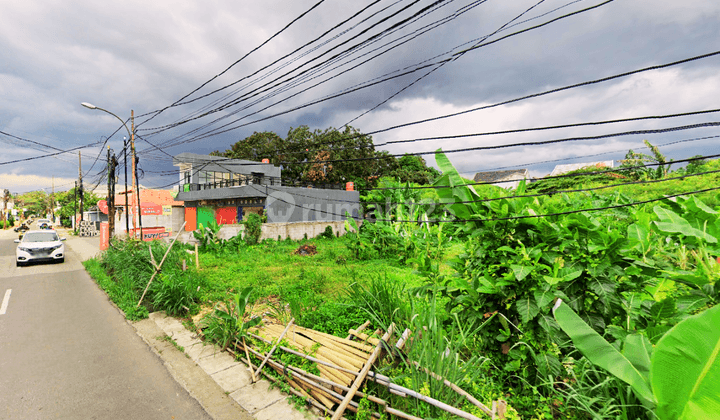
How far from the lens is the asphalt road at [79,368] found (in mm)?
3807

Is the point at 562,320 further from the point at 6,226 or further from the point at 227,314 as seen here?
the point at 6,226

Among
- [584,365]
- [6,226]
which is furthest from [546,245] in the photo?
[6,226]

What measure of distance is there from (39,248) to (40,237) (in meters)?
1.21

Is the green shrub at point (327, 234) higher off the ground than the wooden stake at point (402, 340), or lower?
lower

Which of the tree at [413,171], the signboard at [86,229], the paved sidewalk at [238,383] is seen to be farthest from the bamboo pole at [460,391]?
the signboard at [86,229]

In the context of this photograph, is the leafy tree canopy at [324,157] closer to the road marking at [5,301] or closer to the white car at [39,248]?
the white car at [39,248]

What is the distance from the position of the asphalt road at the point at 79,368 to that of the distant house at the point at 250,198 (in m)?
10.9

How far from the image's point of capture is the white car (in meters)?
12.5

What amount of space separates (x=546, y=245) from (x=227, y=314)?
4.74m

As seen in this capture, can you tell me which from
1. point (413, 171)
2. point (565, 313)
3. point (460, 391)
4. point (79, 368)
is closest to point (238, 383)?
point (79, 368)

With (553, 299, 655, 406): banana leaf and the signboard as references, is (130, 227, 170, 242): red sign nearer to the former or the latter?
the signboard

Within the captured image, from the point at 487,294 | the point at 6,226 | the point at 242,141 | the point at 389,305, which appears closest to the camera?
the point at 487,294

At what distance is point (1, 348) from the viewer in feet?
17.7

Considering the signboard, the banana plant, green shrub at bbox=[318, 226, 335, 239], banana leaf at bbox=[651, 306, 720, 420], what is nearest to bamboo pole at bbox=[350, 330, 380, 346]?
the banana plant
